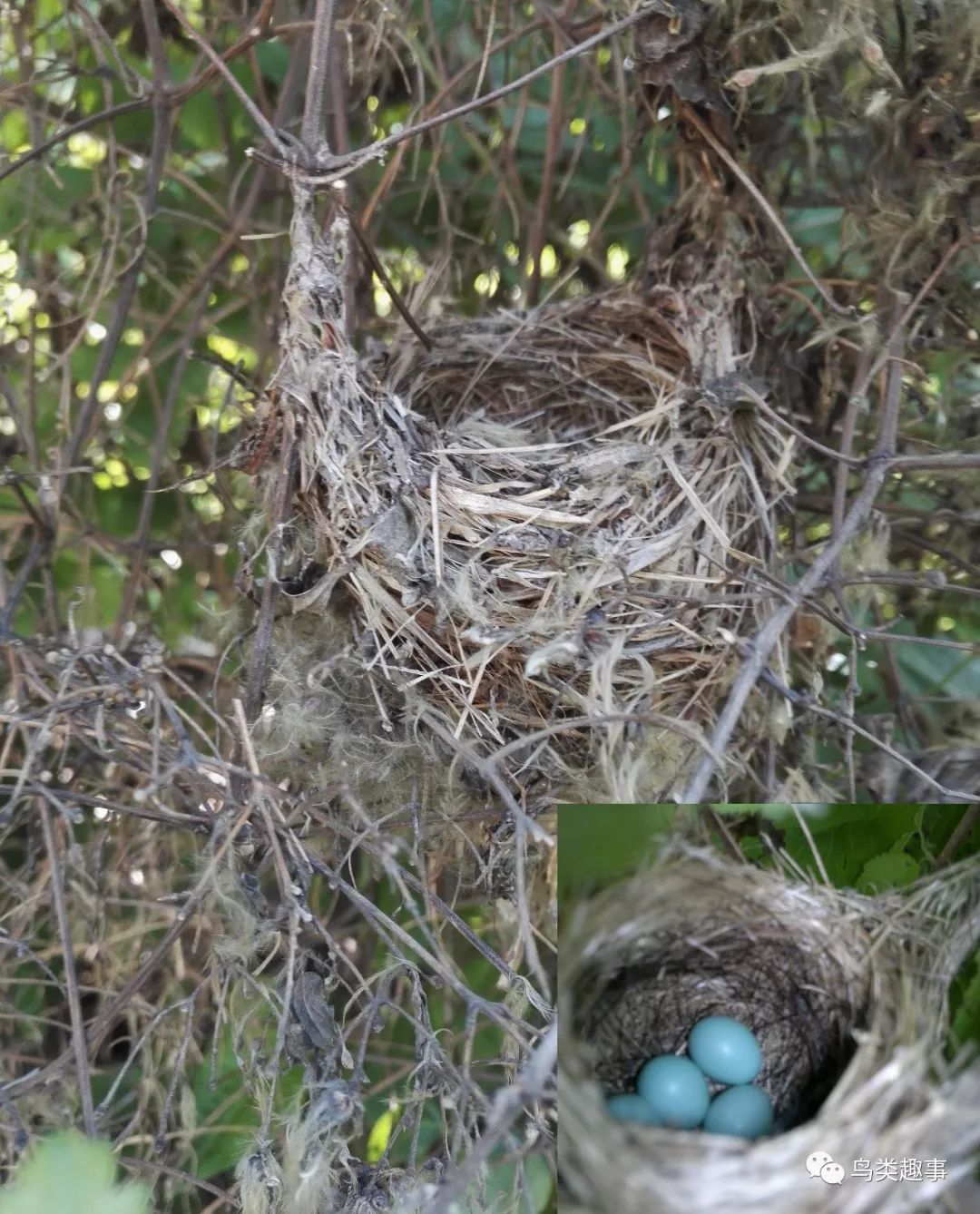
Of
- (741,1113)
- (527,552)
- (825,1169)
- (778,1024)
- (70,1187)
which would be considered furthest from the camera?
(527,552)

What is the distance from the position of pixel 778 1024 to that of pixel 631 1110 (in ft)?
0.60

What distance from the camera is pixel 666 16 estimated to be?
3.02 ft

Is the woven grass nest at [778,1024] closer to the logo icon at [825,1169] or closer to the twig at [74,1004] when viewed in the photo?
the logo icon at [825,1169]

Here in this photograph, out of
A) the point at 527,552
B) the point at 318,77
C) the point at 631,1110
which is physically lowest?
the point at 631,1110

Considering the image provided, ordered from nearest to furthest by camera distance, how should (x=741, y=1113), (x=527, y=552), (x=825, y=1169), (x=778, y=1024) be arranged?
1. (x=825, y=1169)
2. (x=741, y=1113)
3. (x=778, y=1024)
4. (x=527, y=552)

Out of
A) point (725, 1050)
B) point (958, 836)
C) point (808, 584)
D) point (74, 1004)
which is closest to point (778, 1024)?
point (725, 1050)

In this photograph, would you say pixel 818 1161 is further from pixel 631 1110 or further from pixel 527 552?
Answer: pixel 527 552

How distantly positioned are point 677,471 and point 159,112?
61 centimetres

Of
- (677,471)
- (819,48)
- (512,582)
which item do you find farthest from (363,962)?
(819,48)

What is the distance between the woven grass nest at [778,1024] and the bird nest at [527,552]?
105 millimetres

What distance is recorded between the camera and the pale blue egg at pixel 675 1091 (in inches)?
24.9

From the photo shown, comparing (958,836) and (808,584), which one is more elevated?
(808,584)

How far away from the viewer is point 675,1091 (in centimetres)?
67

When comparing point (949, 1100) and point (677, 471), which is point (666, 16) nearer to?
point (677, 471)
